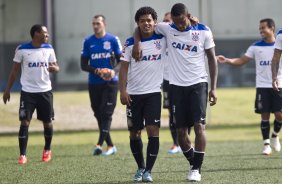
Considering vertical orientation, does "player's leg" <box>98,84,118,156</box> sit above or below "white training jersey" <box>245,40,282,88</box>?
below

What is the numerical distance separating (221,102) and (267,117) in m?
9.18

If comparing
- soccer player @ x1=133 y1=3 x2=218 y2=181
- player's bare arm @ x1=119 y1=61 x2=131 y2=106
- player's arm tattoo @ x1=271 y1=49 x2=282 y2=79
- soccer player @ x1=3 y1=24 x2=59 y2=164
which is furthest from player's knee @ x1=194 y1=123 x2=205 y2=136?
soccer player @ x1=3 y1=24 x2=59 y2=164

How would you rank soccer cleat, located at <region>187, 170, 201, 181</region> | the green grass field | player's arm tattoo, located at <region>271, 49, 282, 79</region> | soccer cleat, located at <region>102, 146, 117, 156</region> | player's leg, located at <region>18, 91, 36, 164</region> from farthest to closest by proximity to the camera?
soccer cleat, located at <region>102, 146, 117, 156</region> < player's leg, located at <region>18, 91, 36, 164</region> < player's arm tattoo, located at <region>271, 49, 282, 79</region> < the green grass field < soccer cleat, located at <region>187, 170, 201, 181</region>

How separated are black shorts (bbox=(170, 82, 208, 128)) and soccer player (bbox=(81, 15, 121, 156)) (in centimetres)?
417

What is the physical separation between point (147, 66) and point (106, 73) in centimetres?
398

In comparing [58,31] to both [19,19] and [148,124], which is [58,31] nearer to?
[19,19]

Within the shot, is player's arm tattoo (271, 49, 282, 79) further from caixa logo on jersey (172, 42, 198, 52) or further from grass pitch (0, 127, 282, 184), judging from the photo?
caixa logo on jersey (172, 42, 198, 52)

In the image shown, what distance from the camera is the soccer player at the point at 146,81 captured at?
32.4ft

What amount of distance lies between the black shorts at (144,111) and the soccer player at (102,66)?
3.99 meters

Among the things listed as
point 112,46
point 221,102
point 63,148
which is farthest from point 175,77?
point 221,102

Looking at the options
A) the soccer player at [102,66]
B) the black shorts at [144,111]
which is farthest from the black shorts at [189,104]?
the soccer player at [102,66]

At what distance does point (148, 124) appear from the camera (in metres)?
9.96

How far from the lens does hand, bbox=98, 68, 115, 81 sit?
13.9 meters

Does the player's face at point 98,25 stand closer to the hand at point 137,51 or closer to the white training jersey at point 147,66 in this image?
the white training jersey at point 147,66
